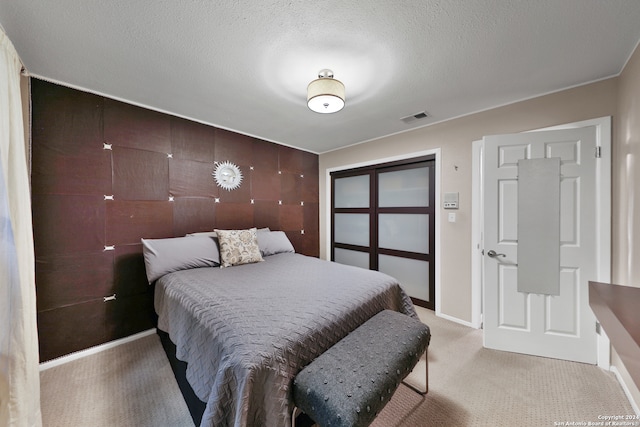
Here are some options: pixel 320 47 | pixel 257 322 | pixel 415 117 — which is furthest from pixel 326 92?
pixel 257 322

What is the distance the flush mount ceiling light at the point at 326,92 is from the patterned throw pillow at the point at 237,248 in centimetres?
163

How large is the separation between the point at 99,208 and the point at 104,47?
137 centimetres

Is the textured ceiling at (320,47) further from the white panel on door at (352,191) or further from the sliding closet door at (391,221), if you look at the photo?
the white panel on door at (352,191)

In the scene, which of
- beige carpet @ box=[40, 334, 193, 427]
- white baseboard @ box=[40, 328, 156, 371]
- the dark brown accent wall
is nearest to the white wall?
the dark brown accent wall

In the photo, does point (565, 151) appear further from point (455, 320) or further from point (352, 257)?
point (352, 257)

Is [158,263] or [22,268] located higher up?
[22,268]

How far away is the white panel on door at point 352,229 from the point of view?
3857 mm

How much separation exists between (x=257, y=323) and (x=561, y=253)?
2.51m

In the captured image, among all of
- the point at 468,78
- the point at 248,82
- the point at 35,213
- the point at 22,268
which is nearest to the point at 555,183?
the point at 468,78

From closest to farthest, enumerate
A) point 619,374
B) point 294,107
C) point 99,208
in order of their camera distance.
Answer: point 619,374
point 99,208
point 294,107

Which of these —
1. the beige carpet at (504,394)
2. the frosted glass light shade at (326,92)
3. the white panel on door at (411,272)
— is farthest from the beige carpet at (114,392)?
the white panel on door at (411,272)

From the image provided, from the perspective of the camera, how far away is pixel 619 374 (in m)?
1.75

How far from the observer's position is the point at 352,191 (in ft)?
13.2

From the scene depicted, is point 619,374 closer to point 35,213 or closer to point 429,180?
point 429,180
